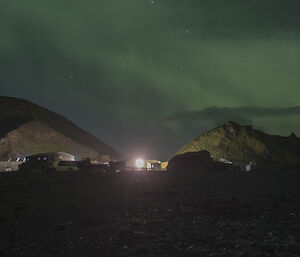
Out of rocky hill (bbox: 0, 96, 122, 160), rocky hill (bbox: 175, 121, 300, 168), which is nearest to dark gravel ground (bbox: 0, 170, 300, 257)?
rocky hill (bbox: 175, 121, 300, 168)

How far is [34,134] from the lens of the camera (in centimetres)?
10962

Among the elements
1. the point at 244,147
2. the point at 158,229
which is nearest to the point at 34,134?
the point at 244,147

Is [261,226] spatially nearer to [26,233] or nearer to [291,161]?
[26,233]

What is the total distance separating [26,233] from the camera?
30.1 ft

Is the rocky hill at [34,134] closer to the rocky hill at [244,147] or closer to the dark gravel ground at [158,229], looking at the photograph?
the rocky hill at [244,147]

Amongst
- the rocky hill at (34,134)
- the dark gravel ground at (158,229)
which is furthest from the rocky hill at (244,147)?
the dark gravel ground at (158,229)

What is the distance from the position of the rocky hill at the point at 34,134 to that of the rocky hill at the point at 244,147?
1913 inches

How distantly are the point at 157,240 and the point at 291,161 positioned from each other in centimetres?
7937

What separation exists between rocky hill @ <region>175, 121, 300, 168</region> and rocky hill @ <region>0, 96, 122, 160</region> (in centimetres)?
4859

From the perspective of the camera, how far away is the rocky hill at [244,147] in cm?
7638

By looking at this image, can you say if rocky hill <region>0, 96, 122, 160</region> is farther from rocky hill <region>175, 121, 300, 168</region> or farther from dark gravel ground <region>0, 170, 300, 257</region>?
dark gravel ground <region>0, 170, 300, 257</region>

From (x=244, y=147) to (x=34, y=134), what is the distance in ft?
239

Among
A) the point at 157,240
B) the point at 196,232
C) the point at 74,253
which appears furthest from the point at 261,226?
the point at 74,253

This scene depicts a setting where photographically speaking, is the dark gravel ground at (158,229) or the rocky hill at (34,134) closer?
the dark gravel ground at (158,229)
